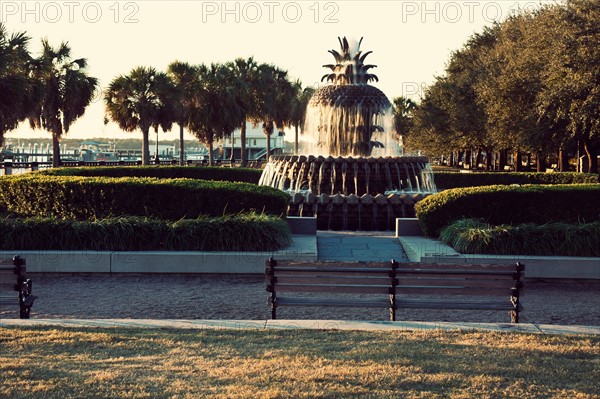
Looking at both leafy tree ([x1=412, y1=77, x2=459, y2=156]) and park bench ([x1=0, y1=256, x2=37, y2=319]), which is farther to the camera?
leafy tree ([x1=412, y1=77, x2=459, y2=156])

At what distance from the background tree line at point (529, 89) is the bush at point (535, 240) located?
15.8m

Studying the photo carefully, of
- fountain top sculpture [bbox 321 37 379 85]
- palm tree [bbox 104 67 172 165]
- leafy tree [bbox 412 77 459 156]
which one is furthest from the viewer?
leafy tree [bbox 412 77 459 156]

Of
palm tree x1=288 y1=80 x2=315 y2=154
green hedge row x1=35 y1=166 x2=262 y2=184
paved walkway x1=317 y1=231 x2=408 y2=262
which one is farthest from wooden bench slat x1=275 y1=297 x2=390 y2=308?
palm tree x1=288 y1=80 x2=315 y2=154

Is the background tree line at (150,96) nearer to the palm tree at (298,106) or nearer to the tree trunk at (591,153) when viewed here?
the palm tree at (298,106)

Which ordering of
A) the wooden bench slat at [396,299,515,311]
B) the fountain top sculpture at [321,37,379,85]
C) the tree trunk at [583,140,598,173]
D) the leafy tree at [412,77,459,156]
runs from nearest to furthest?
1. the wooden bench slat at [396,299,515,311]
2. the fountain top sculpture at [321,37,379,85]
3. the tree trunk at [583,140,598,173]
4. the leafy tree at [412,77,459,156]

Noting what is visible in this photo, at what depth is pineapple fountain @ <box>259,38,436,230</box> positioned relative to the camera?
56.7 feet

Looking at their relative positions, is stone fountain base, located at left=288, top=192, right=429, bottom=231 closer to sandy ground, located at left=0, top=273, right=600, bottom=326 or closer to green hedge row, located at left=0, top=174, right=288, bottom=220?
green hedge row, located at left=0, top=174, right=288, bottom=220

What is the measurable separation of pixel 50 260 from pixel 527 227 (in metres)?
7.96

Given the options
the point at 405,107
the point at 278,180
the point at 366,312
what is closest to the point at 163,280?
the point at 366,312

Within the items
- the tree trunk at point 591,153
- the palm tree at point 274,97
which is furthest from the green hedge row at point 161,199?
the palm tree at point 274,97

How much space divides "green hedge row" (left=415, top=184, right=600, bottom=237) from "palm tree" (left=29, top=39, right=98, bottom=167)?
105ft

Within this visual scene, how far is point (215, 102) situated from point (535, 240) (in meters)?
43.2

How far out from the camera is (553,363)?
6.08 meters

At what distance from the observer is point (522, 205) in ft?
44.6
